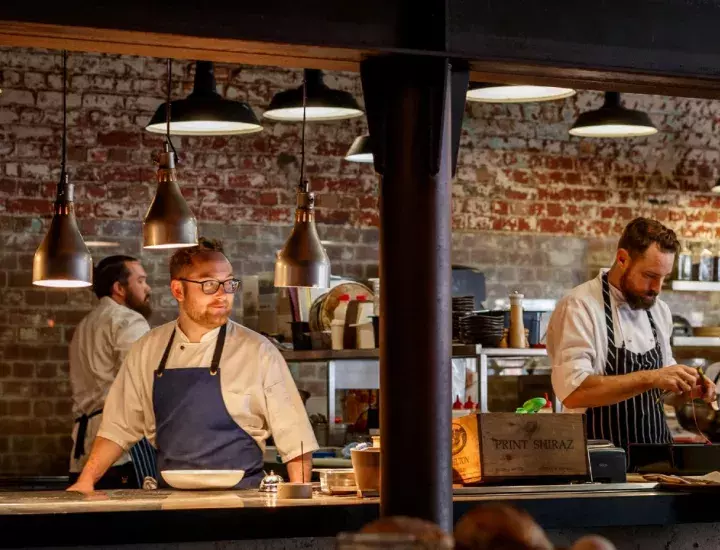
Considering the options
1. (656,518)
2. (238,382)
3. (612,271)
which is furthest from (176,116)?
(656,518)

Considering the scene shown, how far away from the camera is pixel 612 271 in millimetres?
5367

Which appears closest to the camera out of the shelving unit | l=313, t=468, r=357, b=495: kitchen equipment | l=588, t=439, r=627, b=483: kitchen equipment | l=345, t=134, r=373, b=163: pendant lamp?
l=313, t=468, r=357, b=495: kitchen equipment

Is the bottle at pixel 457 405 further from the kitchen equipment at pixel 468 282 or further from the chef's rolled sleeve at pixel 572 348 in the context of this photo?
the chef's rolled sleeve at pixel 572 348

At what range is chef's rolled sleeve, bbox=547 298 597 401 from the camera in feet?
16.5

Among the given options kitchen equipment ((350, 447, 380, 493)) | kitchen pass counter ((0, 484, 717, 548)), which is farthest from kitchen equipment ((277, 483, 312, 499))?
kitchen equipment ((350, 447, 380, 493))

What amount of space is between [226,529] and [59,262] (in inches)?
45.0

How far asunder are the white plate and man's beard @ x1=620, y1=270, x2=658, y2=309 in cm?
182

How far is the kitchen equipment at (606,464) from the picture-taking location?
14.4 feet

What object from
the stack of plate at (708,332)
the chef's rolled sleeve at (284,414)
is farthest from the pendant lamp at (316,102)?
the stack of plate at (708,332)

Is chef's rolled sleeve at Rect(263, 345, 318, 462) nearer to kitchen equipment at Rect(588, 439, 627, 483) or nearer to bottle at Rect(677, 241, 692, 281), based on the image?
kitchen equipment at Rect(588, 439, 627, 483)

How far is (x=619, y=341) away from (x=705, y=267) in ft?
13.1

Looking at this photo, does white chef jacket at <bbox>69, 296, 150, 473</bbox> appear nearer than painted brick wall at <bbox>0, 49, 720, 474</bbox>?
Yes

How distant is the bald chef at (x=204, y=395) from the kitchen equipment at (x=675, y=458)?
126cm

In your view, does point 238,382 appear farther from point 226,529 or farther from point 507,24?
point 507,24
